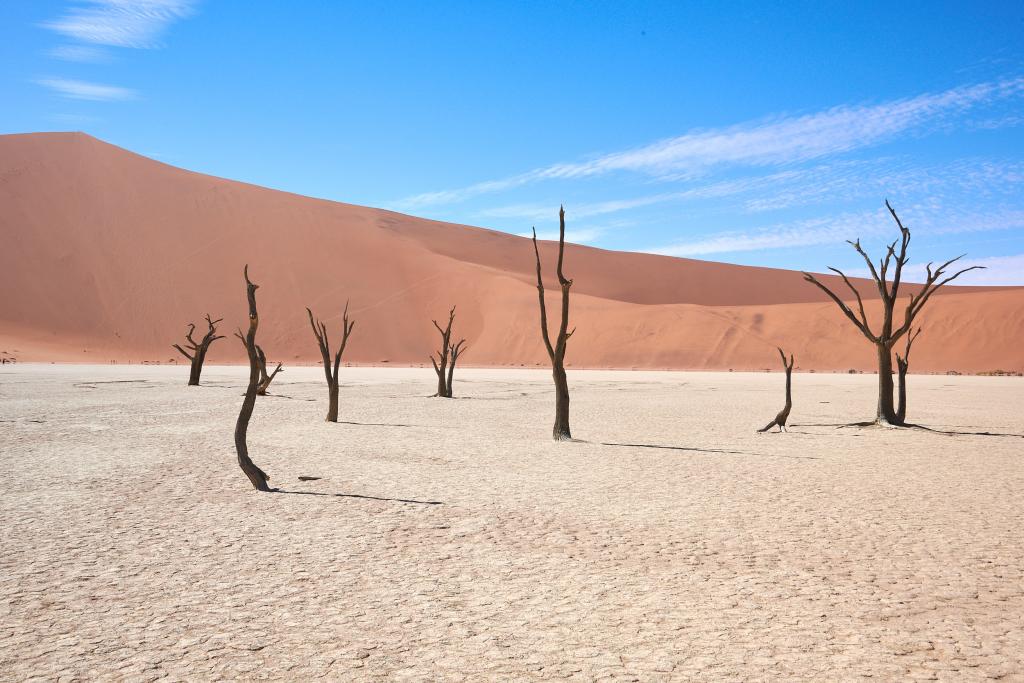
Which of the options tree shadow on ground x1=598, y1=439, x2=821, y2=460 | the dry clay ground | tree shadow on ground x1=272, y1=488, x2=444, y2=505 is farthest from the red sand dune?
tree shadow on ground x1=272, y1=488, x2=444, y2=505

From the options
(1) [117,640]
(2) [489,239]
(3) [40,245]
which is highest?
(2) [489,239]

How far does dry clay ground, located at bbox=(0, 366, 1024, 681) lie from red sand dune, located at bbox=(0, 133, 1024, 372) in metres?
46.3

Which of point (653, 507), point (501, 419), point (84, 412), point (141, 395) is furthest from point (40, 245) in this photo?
point (653, 507)

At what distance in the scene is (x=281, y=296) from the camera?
63250 mm

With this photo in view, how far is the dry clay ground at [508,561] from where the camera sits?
4.00m

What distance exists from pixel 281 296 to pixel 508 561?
60.2 metres

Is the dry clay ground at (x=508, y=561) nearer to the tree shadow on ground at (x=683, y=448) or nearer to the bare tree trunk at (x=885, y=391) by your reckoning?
the tree shadow on ground at (x=683, y=448)

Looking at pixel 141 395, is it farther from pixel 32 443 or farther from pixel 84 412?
pixel 32 443

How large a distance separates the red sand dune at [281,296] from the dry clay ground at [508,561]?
46.3m

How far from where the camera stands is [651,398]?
78.8 feet

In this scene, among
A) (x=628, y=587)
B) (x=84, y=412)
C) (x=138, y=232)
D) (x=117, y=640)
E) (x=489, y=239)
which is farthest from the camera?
(x=489, y=239)

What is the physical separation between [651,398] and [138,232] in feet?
174

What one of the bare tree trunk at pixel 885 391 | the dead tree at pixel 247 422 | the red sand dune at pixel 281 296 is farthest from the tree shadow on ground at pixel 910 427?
the red sand dune at pixel 281 296

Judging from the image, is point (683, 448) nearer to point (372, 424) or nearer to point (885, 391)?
point (885, 391)
